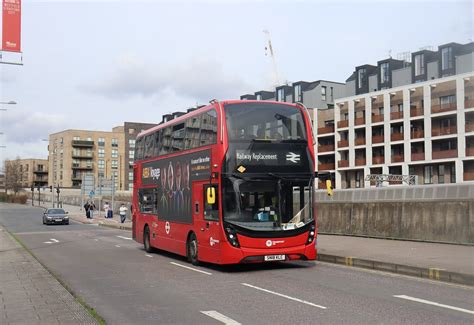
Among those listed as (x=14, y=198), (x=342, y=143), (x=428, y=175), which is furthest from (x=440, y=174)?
(x=14, y=198)

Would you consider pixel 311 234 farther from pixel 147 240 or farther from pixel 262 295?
pixel 147 240

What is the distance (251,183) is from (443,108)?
53.5 m

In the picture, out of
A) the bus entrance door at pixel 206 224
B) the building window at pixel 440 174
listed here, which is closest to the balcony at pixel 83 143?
the building window at pixel 440 174

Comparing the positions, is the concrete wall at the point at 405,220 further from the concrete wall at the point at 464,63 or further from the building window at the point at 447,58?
the building window at the point at 447,58

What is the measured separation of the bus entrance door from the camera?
13.2 m

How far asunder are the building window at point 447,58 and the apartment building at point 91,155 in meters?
85.1

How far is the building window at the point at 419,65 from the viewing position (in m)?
71.5

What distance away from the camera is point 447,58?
68.1 meters

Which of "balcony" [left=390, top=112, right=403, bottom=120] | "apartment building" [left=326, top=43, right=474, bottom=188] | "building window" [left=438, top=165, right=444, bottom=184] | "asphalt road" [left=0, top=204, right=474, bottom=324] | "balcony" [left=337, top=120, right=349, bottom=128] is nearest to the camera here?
"asphalt road" [left=0, top=204, right=474, bottom=324]

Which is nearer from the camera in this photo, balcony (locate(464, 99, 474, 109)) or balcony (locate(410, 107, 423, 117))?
balcony (locate(464, 99, 474, 109))

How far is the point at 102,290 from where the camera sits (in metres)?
10.8

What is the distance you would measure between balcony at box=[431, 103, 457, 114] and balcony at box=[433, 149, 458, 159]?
15.3 ft

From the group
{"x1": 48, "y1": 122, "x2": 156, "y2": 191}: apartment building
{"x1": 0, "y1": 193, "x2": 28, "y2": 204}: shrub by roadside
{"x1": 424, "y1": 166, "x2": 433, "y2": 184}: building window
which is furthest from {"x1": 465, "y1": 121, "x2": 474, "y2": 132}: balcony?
{"x1": 48, "y1": 122, "x2": 156, "y2": 191}: apartment building

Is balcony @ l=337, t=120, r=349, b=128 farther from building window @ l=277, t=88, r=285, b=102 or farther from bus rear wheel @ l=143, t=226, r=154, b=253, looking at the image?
bus rear wheel @ l=143, t=226, r=154, b=253
